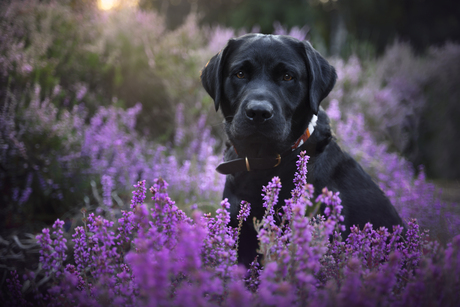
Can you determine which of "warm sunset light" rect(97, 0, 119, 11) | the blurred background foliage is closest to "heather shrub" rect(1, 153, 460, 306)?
the blurred background foliage

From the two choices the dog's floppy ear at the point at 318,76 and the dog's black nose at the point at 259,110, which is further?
the dog's floppy ear at the point at 318,76

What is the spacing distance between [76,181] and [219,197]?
5.01ft

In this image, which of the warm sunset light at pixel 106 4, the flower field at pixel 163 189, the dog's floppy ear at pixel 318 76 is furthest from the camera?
the warm sunset light at pixel 106 4

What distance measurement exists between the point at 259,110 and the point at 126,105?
4.18m

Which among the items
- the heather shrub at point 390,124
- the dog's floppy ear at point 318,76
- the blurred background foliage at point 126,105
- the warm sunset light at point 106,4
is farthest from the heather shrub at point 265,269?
the warm sunset light at point 106,4

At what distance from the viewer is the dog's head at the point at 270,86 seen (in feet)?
6.50

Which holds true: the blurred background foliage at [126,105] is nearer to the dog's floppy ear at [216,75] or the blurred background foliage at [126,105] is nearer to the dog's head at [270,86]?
the dog's floppy ear at [216,75]

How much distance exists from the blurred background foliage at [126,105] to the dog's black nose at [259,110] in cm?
Answer: 135

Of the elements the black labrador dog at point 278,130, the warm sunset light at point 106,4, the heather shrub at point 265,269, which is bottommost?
the heather shrub at point 265,269

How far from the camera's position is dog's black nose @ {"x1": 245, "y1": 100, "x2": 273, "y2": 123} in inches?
72.9

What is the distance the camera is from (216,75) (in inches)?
90.7

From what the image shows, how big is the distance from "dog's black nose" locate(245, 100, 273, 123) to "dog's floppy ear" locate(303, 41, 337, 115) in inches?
14.6

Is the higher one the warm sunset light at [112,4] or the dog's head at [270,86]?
the warm sunset light at [112,4]

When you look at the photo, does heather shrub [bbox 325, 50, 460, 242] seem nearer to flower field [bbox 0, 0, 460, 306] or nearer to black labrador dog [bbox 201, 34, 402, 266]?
flower field [bbox 0, 0, 460, 306]
